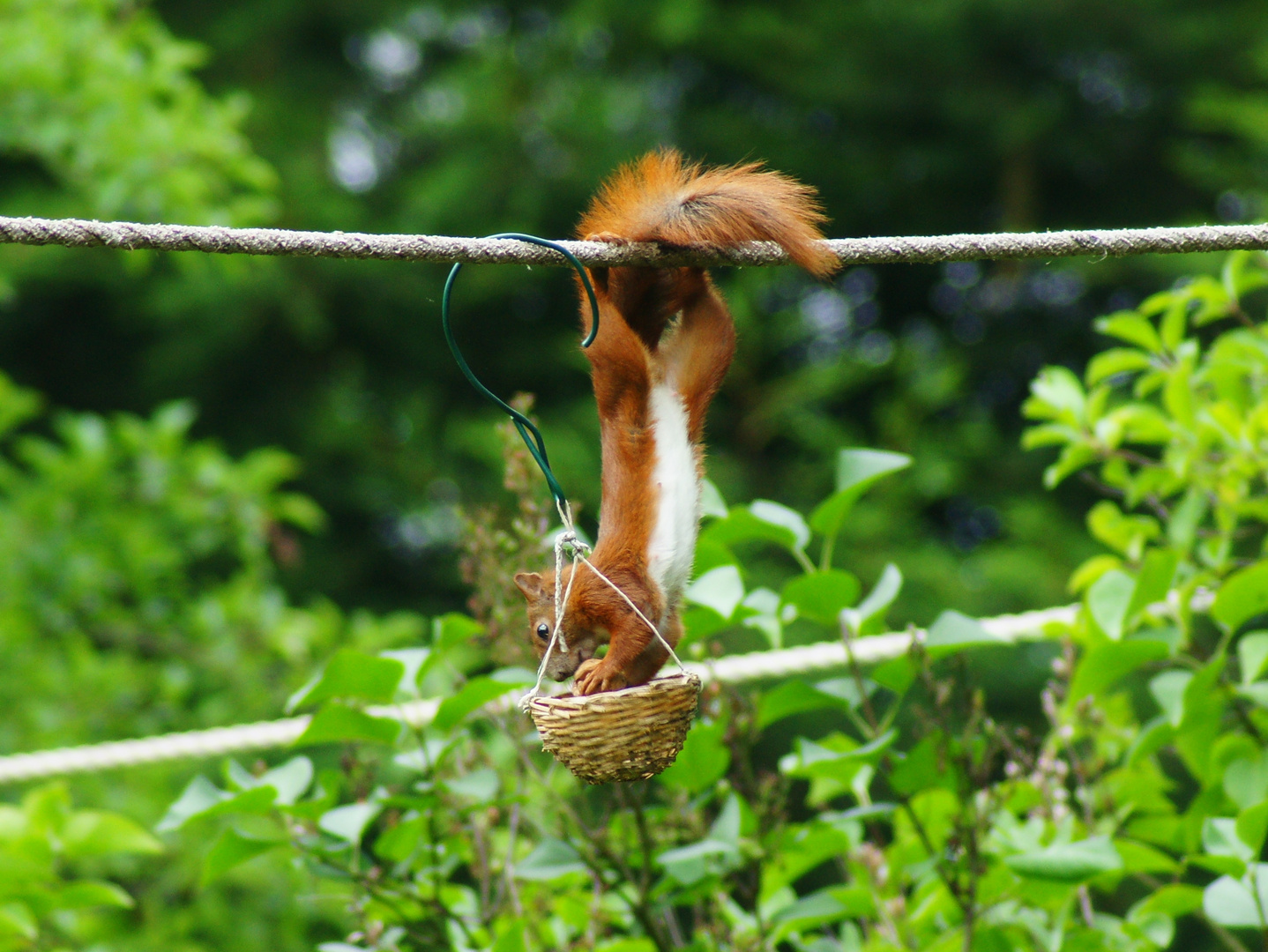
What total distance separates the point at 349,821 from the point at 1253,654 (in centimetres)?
103

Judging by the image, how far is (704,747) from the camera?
1446 mm

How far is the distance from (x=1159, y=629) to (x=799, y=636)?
2890mm

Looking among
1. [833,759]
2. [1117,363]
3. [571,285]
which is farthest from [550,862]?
[571,285]

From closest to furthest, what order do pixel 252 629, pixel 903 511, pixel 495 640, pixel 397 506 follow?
1. pixel 495 640
2. pixel 252 629
3. pixel 903 511
4. pixel 397 506

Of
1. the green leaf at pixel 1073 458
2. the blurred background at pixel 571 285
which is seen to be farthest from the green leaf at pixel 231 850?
the blurred background at pixel 571 285

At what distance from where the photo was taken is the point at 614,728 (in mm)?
1088

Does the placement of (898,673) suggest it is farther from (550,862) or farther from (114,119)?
(114,119)

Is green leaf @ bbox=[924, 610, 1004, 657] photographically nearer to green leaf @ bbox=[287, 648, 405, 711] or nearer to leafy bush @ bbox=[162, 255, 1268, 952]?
leafy bush @ bbox=[162, 255, 1268, 952]

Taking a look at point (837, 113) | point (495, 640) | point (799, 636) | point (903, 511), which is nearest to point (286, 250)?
point (495, 640)

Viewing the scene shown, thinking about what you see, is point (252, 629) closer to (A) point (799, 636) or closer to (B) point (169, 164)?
(B) point (169, 164)

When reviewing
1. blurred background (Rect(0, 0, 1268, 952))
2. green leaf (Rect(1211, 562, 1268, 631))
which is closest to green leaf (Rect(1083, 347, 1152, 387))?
green leaf (Rect(1211, 562, 1268, 631))

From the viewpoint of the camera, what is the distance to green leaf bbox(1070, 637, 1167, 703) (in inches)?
55.3

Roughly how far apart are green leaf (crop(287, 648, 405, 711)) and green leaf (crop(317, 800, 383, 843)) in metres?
0.13

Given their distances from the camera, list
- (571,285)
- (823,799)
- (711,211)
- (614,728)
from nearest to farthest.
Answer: (614,728) → (711,211) → (823,799) → (571,285)
